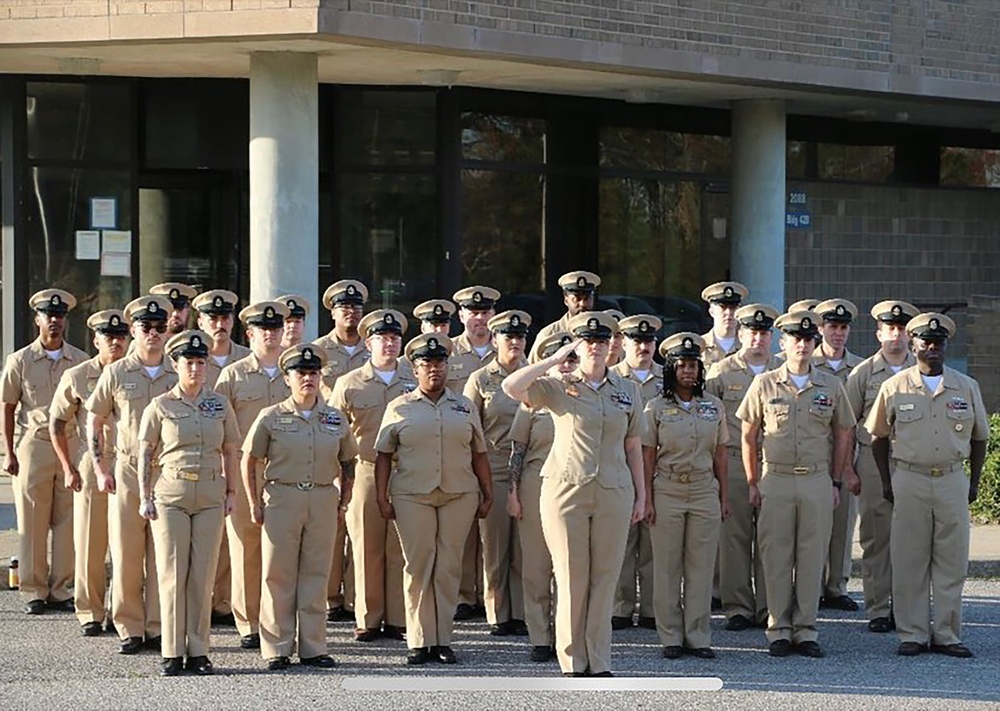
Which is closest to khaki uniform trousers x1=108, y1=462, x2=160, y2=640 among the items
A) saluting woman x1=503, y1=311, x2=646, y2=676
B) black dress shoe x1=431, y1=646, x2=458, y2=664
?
black dress shoe x1=431, y1=646, x2=458, y2=664

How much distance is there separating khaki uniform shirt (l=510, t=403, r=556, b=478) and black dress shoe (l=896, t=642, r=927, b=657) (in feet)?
7.79

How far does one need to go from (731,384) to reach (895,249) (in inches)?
530

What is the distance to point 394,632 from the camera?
1092 centimetres

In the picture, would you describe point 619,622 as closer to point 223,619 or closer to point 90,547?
point 223,619

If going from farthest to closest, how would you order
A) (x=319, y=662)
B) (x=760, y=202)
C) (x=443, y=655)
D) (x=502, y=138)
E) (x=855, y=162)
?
(x=855, y=162), (x=760, y=202), (x=502, y=138), (x=443, y=655), (x=319, y=662)

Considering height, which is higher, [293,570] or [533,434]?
[533,434]

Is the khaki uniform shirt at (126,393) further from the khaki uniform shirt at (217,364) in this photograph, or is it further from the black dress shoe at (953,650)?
the black dress shoe at (953,650)

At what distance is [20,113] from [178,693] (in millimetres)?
10173

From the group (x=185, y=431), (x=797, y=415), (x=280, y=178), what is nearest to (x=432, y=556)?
(x=185, y=431)

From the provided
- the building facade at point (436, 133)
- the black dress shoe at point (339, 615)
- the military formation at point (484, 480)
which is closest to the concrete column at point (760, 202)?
the building facade at point (436, 133)

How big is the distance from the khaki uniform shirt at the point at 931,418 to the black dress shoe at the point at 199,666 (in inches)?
167

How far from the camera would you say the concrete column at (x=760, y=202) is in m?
20.0

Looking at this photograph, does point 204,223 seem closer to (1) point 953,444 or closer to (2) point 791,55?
(2) point 791,55

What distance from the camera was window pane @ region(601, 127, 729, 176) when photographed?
20453 mm
